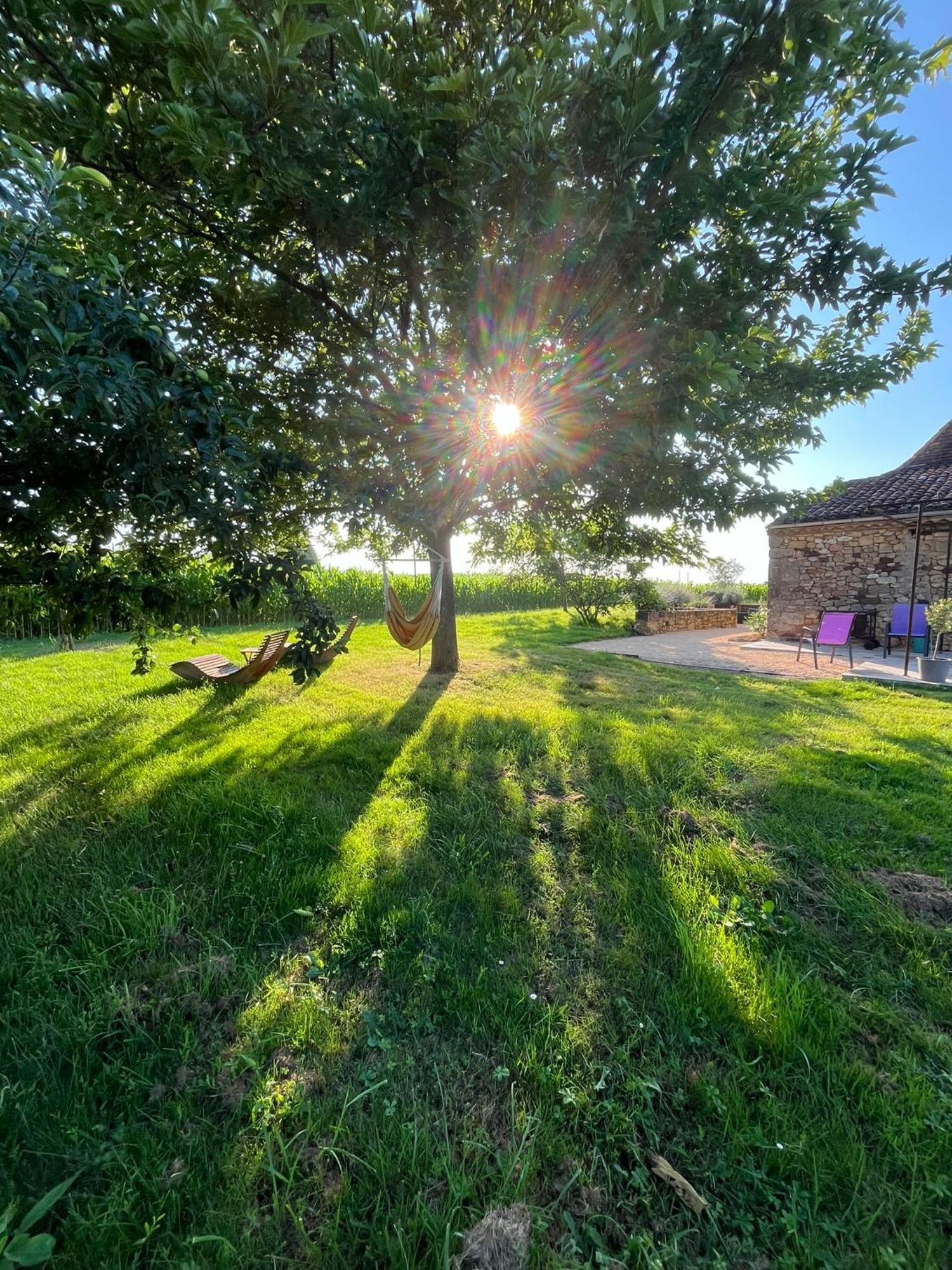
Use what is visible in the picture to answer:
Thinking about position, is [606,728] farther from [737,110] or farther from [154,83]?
[154,83]

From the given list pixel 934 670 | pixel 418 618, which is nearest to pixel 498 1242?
pixel 418 618

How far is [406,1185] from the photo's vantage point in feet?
3.84

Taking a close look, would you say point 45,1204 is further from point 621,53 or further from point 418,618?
point 418,618

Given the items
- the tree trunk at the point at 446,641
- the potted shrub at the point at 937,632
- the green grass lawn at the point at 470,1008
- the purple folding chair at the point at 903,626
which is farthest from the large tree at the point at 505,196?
the purple folding chair at the point at 903,626

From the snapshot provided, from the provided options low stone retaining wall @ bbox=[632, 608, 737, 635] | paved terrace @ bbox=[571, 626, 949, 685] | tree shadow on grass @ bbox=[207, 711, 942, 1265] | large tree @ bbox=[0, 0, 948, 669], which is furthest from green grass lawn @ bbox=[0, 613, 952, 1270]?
low stone retaining wall @ bbox=[632, 608, 737, 635]

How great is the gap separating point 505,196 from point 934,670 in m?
7.23

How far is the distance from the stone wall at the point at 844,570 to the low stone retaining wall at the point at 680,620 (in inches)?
102

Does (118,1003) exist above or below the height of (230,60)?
below

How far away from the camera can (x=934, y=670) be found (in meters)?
6.26

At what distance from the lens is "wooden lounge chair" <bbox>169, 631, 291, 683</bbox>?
5117 mm

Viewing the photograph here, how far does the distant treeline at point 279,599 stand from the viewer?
2.18 m

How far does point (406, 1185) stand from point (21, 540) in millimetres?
2314

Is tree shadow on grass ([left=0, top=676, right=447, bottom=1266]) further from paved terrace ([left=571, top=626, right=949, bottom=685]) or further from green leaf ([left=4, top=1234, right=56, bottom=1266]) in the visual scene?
paved terrace ([left=571, top=626, right=949, bottom=685])

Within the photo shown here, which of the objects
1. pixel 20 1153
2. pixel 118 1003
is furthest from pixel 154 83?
pixel 20 1153
